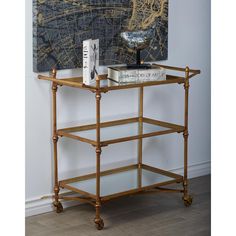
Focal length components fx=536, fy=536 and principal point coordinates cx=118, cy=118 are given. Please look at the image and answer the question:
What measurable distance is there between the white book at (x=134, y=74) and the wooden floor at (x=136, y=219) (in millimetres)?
775

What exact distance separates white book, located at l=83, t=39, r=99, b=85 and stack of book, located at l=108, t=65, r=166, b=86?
0.11 m

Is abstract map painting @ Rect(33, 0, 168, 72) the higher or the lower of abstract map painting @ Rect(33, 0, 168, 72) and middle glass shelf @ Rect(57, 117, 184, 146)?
the higher

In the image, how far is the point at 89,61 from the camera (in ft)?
8.98

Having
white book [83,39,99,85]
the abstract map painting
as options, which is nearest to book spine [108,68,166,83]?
white book [83,39,99,85]

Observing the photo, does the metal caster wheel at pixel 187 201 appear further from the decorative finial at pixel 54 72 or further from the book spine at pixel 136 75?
the decorative finial at pixel 54 72

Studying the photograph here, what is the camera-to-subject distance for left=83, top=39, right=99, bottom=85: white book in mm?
2729

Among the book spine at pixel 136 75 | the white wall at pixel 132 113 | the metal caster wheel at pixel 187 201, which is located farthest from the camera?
the metal caster wheel at pixel 187 201

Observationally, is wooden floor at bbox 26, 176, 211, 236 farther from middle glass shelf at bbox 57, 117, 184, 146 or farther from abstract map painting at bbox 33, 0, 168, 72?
abstract map painting at bbox 33, 0, 168, 72

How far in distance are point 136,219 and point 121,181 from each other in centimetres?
→ 27

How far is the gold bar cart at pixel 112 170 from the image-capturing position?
280 cm

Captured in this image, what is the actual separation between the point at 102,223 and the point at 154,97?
3.33 ft

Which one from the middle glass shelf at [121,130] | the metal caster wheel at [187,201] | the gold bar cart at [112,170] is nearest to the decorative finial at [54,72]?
the gold bar cart at [112,170]
